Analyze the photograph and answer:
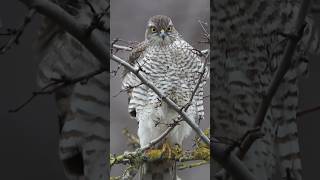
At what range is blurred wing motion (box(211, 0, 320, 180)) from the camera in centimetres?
93

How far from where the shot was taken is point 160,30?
1.02m

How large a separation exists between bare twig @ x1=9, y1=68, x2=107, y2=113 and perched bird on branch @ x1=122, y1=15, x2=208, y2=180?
8 cm

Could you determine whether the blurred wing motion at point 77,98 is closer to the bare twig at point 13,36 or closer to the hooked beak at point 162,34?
the bare twig at point 13,36

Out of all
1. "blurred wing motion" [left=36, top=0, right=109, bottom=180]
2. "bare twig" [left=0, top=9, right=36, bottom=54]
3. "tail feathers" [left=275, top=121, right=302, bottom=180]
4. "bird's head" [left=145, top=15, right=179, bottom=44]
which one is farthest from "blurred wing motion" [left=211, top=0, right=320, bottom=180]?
"bare twig" [left=0, top=9, right=36, bottom=54]

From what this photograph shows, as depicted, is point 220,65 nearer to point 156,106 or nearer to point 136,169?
point 156,106

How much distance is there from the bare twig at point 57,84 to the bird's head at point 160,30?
0.56 ft

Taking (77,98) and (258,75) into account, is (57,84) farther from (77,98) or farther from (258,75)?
(258,75)

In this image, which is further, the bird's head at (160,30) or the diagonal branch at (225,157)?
the bird's head at (160,30)

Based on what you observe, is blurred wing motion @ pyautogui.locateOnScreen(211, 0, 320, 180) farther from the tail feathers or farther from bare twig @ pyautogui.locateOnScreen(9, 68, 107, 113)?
bare twig @ pyautogui.locateOnScreen(9, 68, 107, 113)

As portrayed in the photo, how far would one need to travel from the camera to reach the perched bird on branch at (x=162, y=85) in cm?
101

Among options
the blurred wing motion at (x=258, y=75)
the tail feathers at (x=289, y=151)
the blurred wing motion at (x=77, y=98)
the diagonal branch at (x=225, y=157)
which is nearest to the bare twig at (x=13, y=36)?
the blurred wing motion at (x=77, y=98)

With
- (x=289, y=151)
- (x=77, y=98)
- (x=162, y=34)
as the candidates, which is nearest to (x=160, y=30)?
(x=162, y=34)

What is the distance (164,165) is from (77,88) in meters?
0.27

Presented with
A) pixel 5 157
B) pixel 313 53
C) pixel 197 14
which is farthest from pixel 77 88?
pixel 313 53
